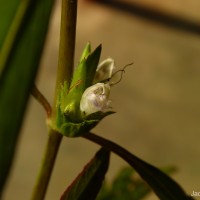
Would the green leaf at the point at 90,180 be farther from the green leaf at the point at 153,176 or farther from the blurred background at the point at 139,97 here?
the blurred background at the point at 139,97

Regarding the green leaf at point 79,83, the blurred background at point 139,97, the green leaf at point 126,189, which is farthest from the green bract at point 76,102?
the blurred background at point 139,97

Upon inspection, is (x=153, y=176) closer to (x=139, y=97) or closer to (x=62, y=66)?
(x=62, y=66)

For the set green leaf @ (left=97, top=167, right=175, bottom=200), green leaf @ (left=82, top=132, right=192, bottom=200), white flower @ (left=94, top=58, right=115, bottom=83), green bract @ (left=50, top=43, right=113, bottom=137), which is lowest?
green leaf @ (left=97, top=167, right=175, bottom=200)

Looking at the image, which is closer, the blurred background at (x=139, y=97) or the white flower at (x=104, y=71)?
the white flower at (x=104, y=71)

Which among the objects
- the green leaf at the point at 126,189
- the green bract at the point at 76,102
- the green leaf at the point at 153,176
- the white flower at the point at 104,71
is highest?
the white flower at the point at 104,71

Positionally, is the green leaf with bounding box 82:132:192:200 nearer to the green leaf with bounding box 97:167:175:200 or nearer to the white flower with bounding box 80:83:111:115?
the white flower with bounding box 80:83:111:115

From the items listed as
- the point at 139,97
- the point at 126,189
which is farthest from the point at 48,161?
the point at 139,97

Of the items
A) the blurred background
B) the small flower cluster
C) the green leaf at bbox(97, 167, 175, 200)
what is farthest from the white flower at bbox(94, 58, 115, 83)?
the blurred background
